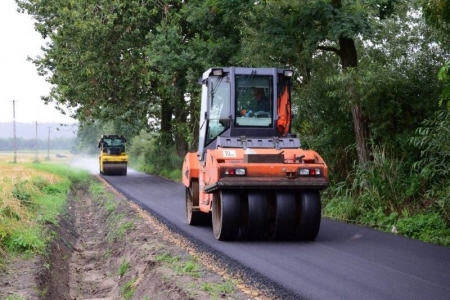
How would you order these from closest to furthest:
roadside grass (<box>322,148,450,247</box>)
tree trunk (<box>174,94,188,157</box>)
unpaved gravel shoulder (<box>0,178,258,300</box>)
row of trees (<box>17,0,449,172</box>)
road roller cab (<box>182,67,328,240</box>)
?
unpaved gravel shoulder (<box>0,178,258,300</box>) → road roller cab (<box>182,67,328,240</box>) → roadside grass (<box>322,148,450,247</box>) → row of trees (<box>17,0,449,172</box>) → tree trunk (<box>174,94,188,157</box>)

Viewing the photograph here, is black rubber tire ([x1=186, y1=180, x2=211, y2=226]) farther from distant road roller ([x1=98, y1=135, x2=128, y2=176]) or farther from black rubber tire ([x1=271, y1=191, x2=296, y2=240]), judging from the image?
distant road roller ([x1=98, y1=135, x2=128, y2=176])

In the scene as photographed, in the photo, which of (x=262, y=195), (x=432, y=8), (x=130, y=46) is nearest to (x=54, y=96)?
(x=130, y=46)

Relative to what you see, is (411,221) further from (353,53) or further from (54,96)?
(54,96)

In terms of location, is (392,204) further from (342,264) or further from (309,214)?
(342,264)

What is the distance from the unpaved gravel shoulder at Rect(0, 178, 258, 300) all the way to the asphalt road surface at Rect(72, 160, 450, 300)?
517mm

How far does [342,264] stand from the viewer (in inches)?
359

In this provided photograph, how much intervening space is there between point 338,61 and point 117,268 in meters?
10.0

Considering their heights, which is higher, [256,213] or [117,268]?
[256,213]

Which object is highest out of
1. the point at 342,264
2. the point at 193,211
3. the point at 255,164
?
the point at 255,164

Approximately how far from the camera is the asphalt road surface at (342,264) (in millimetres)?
7520

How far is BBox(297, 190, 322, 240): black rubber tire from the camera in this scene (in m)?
11.1

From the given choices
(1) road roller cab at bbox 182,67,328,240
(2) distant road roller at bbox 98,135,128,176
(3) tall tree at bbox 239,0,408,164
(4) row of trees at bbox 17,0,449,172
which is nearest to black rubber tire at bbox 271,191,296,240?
(1) road roller cab at bbox 182,67,328,240

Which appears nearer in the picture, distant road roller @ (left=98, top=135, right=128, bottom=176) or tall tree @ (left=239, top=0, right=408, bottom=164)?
tall tree @ (left=239, top=0, right=408, bottom=164)

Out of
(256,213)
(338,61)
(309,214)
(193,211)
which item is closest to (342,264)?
(309,214)
